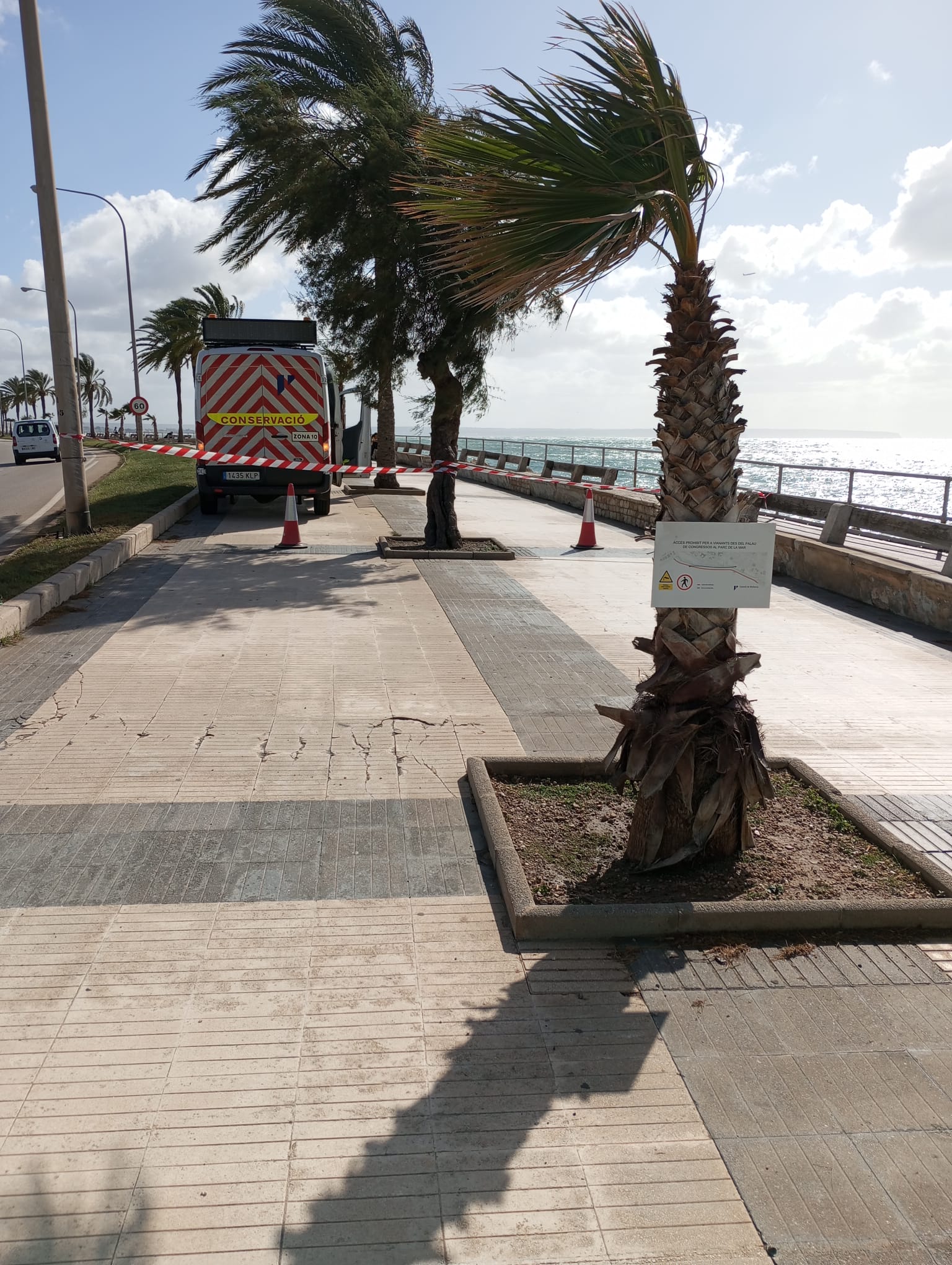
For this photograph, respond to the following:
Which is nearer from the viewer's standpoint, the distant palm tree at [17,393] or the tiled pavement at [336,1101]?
the tiled pavement at [336,1101]

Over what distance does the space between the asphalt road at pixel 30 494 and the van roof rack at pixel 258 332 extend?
13.7 feet

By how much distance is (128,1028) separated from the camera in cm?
328

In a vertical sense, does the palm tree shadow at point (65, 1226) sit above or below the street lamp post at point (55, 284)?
below

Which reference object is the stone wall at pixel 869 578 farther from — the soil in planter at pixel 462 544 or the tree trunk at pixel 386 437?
the tree trunk at pixel 386 437

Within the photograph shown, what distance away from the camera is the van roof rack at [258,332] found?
17.0 m

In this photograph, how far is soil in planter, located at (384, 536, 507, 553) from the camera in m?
13.7

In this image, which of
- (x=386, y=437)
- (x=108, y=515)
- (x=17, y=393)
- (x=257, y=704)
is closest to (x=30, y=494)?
(x=108, y=515)

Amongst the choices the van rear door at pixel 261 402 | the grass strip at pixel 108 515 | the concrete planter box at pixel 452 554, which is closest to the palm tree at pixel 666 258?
the grass strip at pixel 108 515

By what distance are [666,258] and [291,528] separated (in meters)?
10.3

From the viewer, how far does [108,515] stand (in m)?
16.3

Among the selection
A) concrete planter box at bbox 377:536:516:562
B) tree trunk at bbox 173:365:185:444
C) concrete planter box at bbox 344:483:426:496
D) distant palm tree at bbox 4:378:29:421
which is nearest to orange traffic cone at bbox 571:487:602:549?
concrete planter box at bbox 377:536:516:562

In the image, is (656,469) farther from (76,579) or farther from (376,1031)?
(376,1031)

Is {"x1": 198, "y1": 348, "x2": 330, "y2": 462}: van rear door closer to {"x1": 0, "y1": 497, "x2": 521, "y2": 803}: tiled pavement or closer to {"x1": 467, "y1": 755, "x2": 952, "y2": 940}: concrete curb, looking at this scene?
{"x1": 0, "y1": 497, "x2": 521, "y2": 803}: tiled pavement

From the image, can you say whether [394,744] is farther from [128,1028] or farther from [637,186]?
[637,186]
